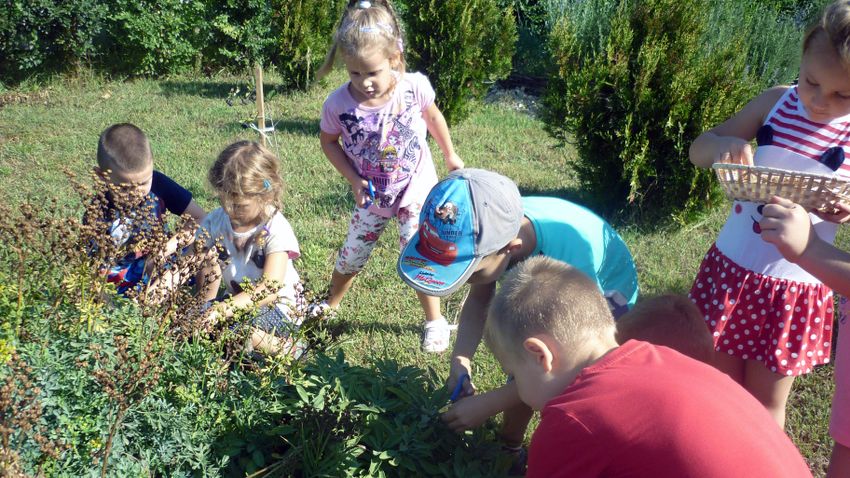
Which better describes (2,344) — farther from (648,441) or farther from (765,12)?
(765,12)

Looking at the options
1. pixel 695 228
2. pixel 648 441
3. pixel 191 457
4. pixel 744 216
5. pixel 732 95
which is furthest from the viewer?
pixel 695 228

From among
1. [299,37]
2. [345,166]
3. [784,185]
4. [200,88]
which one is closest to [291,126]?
→ [299,37]

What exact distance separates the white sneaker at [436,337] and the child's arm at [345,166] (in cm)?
73

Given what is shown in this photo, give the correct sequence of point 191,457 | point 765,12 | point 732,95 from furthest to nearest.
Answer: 1. point 765,12
2. point 732,95
3. point 191,457

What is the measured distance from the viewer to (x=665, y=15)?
16.6 ft

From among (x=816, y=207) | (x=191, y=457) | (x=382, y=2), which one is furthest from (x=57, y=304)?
(x=382, y=2)

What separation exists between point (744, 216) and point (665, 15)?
313 cm

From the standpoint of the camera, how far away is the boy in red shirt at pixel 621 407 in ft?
4.50

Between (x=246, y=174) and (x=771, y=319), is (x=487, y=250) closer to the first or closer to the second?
(x=771, y=319)

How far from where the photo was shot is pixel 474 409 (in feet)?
6.80

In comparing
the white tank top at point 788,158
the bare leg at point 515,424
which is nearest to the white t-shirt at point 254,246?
the bare leg at point 515,424

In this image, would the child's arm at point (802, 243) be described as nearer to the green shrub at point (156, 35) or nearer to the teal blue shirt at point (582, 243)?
the teal blue shirt at point (582, 243)

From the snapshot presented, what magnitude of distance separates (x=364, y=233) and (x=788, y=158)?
211cm

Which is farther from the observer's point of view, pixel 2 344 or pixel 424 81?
pixel 424 81
